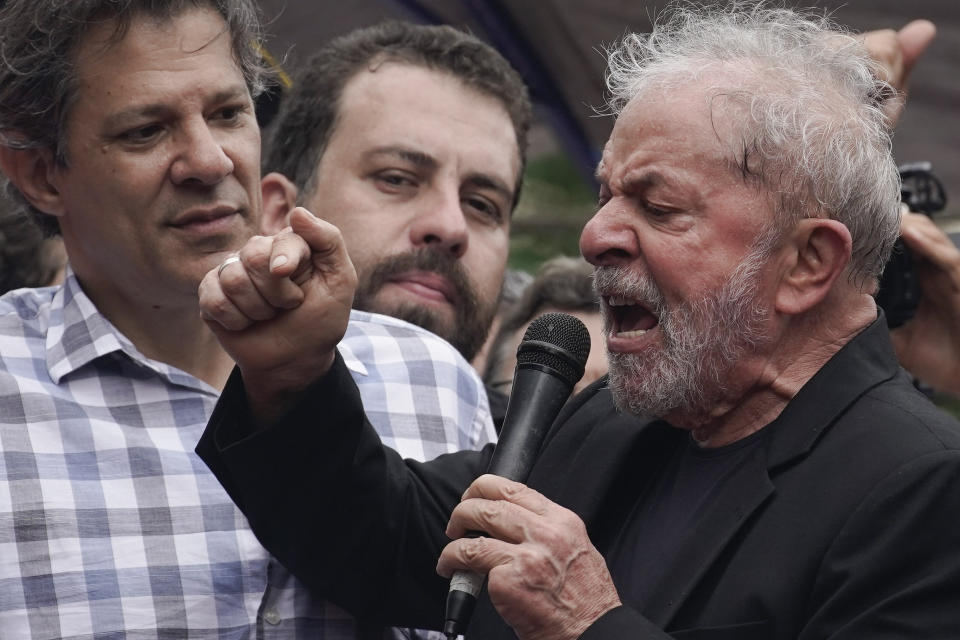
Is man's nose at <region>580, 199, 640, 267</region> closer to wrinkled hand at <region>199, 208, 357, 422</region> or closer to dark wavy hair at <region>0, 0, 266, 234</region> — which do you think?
wrinkled hand at <region>199, 208, 357, 422</region>

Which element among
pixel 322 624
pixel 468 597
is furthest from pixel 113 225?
pixel 468 597

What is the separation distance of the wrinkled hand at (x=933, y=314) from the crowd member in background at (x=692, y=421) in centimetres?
93

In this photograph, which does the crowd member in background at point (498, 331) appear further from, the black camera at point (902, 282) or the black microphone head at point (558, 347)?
the black microphone head at point (558, 347)

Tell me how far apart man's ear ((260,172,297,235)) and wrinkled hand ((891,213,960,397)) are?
157cm

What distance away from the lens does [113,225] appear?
8.21 ft

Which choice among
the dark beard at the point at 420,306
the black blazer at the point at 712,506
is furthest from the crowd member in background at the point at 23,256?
the black blazer at the point at 712,506

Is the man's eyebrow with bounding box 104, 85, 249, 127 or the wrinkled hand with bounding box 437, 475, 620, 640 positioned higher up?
the man's eyebrow with bounding box 104, 85, 249, 127

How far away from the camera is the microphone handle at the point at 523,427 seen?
1933 millimetres

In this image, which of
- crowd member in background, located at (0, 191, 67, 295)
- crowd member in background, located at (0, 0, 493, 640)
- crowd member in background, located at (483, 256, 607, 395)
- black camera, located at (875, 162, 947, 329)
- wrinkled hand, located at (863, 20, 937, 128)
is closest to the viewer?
crowd member in background, located at (0, 0, 493, 640)

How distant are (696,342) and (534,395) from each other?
12.1 inches

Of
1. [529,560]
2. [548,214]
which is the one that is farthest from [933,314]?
[548,214]

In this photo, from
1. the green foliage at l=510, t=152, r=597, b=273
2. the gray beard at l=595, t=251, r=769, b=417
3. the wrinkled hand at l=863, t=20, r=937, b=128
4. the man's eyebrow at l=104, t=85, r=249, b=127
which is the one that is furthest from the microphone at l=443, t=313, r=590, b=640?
the green foliage at l=510, t=152, r=597, b=273

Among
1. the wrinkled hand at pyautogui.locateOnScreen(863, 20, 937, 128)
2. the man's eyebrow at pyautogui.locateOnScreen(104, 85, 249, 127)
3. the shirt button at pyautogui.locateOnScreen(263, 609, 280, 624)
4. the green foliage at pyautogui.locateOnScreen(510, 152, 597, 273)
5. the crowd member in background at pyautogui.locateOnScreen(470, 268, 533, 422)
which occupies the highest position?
the man's eyebrow at pyautogui.locateOnScreen(104, 85, 249, 127)

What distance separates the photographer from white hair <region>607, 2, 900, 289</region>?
7.36 feet
